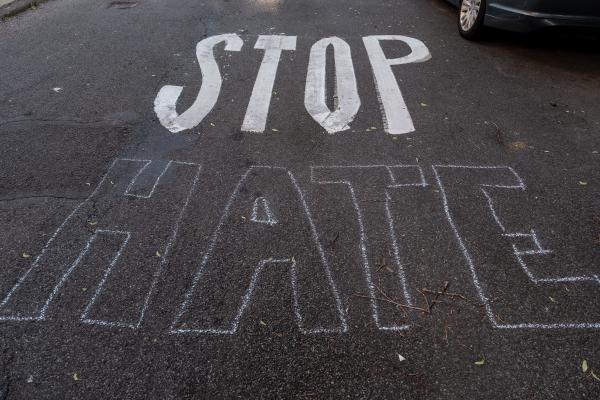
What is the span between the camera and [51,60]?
607 centimetres

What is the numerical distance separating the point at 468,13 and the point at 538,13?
154 cm

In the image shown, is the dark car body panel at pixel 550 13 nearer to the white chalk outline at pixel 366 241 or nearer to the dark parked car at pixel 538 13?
the dark parked car at pixel 538 13

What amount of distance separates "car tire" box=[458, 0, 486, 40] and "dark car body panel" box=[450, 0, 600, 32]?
62 centimetres

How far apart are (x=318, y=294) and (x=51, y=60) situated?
5.38m

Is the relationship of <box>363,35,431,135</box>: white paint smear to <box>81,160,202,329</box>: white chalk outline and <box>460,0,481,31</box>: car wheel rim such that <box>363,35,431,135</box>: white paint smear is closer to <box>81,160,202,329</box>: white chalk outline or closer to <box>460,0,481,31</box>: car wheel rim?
<box>460,0,481,31</box>: car wheel rim

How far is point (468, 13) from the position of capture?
6711mm

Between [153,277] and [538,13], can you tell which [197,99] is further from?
[538,13]

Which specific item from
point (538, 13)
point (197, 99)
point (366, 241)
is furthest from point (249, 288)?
point (538, 13)

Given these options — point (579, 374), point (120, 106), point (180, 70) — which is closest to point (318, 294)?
point (579, 374)

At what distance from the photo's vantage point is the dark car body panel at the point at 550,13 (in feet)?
16.9

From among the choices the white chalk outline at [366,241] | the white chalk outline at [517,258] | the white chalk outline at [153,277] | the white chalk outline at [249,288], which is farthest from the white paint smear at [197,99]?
the white chalk outline at [517,258]

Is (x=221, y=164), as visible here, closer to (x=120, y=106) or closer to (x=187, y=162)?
(x=187, y=162)

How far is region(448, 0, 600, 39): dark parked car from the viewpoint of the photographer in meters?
5.18

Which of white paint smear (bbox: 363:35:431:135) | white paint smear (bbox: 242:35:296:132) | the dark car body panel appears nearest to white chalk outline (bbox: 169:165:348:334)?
white paint smear (bbox: 242:35:296:132)
